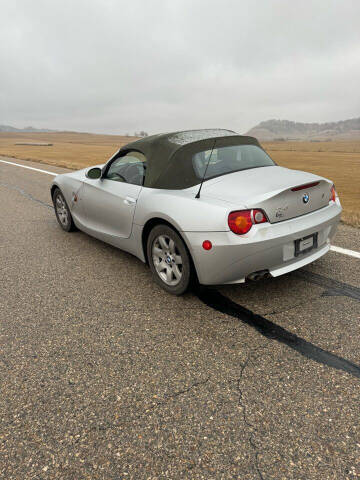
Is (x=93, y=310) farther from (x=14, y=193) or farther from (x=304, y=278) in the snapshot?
(x=14, y=193)

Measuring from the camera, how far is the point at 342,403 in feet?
6.75

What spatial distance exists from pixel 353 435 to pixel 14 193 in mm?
8781

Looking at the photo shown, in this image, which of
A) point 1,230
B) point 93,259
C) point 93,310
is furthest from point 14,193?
point 93,310

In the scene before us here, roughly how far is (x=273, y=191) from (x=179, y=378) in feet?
5.40

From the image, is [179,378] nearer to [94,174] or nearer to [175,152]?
[175,152]

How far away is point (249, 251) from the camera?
2770mm

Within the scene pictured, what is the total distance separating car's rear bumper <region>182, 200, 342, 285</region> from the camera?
9.10 feet

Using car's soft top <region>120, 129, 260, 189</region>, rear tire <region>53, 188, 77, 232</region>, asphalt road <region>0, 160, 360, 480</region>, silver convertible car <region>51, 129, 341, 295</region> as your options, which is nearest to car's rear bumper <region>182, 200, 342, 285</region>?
silver convertible car <region>51, 129, 341, 295</region>

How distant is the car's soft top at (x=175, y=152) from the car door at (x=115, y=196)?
173 millimetres

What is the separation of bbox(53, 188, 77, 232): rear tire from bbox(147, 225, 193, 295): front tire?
223 centimetres

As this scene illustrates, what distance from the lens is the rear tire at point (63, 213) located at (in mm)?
5262

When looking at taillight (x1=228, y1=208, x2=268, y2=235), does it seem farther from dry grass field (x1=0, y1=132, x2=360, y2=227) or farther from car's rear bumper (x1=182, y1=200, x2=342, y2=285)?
dry grass field (x1=0, y1=132, x2=360, y2=227)

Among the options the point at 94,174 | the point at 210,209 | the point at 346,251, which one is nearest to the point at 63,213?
the point at 94,174

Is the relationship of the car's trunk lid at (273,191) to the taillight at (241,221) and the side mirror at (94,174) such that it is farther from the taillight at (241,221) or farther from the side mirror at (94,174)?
the side mirror at (94,174)
